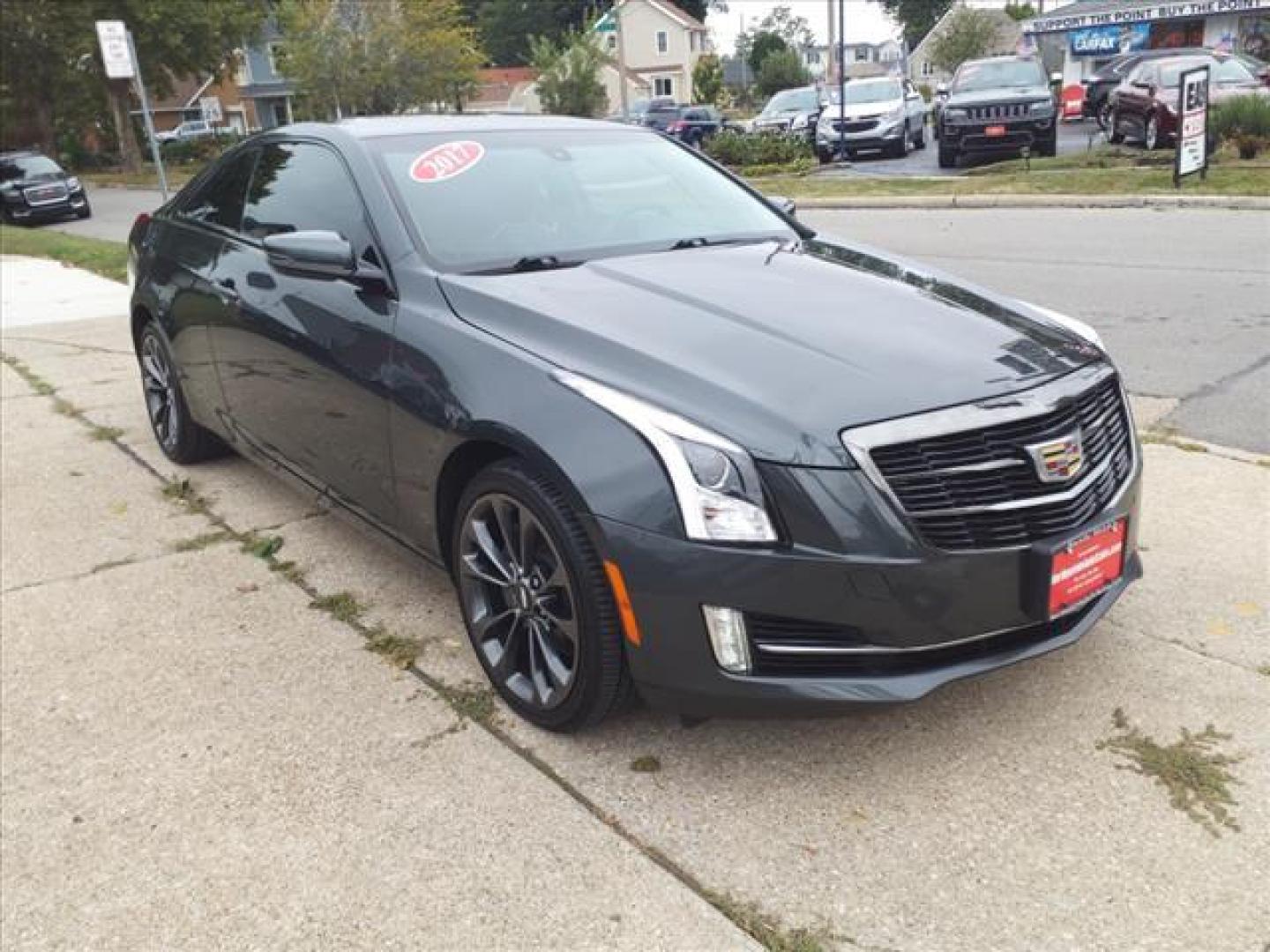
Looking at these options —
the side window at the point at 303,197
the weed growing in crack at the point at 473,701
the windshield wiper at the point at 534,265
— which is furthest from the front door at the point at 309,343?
the weed growing in crack at the point at 473,701

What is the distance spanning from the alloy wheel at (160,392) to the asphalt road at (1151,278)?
476cm

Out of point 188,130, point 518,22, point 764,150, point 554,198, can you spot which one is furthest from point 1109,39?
point 518,22

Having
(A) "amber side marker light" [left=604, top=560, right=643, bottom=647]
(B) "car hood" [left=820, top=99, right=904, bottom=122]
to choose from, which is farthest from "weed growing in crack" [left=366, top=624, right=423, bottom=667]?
(B) "car hood" [left=820, top=99, right=904, bottom=122]

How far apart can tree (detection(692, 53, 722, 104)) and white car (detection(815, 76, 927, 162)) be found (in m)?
37.0

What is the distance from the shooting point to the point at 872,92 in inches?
892

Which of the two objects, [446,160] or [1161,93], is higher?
[446,160]

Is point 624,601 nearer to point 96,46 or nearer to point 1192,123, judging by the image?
point 1192,123

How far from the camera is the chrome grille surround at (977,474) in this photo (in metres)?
2.46

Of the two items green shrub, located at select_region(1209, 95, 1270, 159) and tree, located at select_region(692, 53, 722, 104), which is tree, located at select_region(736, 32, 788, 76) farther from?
green shrub, located at select_region(1209, 95, 1270, 159)

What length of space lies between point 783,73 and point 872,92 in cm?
4500

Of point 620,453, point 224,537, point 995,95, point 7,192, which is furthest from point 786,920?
point 7,192

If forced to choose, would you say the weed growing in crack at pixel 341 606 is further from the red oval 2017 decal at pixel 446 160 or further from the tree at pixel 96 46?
the tree at pixel 96 46

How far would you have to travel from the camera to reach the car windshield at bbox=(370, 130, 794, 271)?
3.55 metres

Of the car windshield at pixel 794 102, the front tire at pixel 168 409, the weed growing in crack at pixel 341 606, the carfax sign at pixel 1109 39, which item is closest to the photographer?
the weed growing in crack at pixel 341 606
